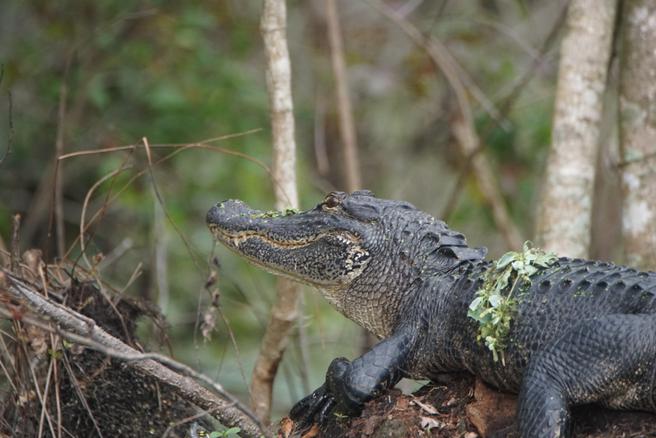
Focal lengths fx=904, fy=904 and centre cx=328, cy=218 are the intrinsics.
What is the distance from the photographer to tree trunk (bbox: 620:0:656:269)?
5488mm

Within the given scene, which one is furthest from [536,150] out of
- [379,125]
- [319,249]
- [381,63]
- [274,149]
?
[319,249]

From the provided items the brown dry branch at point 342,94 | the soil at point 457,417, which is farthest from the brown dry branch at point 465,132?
the soil at point 457,417

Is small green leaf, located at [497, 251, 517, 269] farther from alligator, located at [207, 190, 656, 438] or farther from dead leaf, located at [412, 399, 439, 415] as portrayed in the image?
dead leaf, located at [412, 399, 439, 415]

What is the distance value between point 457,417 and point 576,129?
8.74 ft

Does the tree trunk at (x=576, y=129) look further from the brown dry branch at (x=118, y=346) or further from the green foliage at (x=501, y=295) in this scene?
the brown dry branch at (x=118, y=346)

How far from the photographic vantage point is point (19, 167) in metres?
8.23

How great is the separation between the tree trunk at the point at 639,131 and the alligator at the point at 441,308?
1.75 m

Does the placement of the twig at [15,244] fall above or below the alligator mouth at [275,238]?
below

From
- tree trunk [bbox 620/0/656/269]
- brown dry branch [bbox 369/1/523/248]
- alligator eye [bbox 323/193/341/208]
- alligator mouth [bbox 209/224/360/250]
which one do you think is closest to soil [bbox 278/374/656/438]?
alligator mouth [bbox 209/224/360/250]

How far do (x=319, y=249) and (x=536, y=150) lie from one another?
4359mm

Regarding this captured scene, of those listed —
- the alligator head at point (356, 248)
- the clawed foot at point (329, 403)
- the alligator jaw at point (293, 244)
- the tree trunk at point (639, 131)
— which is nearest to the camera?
the clawed foot at point (329, 403)

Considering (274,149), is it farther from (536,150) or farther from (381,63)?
(381,63)

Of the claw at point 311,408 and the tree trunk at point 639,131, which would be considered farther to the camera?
the tree trunk at point 639,131

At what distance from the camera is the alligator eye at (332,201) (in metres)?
4.38
